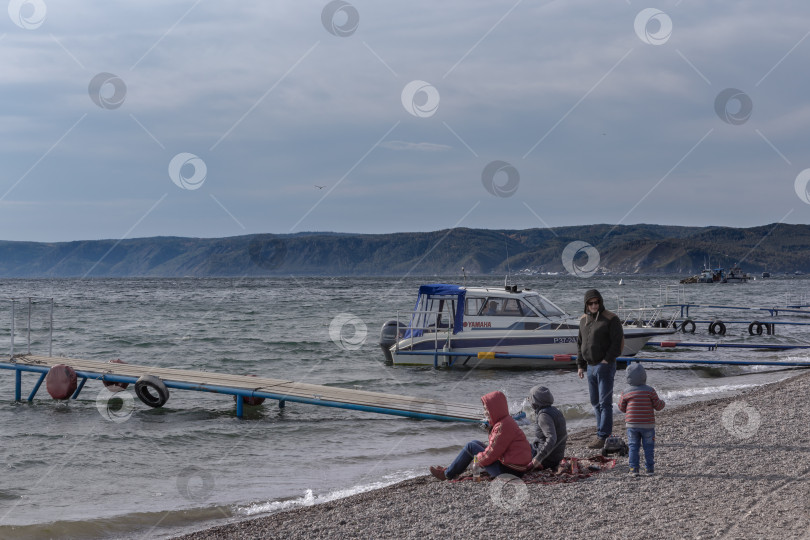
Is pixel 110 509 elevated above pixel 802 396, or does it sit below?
below

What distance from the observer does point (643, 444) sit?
796cm

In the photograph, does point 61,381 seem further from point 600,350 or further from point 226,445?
point 600,350

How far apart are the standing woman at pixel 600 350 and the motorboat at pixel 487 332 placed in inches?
428

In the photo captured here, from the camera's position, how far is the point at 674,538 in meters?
6.00

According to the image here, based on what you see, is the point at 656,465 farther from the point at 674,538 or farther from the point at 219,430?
the point at 219,430

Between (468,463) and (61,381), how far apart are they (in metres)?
11.7

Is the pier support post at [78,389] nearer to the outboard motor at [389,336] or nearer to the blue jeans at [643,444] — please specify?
the outboard motor at [389,336]

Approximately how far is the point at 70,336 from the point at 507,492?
35.6 metres

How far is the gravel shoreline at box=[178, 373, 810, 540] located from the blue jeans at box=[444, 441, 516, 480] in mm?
192

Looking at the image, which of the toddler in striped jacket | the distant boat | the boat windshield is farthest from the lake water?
the distant boat

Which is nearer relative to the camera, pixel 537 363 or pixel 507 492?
pixel 507 492

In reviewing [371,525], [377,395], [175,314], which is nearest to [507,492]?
[371,525]

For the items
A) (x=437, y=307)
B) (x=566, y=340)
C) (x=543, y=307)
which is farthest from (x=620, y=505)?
(x=543, y=307)

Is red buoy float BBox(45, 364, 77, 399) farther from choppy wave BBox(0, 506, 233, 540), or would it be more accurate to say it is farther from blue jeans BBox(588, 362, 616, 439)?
blue jeans BBox(588, 362, 616, 439)
